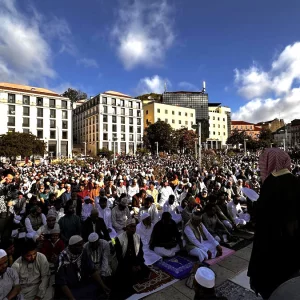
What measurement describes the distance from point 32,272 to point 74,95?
225ft

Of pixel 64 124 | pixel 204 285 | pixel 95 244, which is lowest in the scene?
pixel 95 244

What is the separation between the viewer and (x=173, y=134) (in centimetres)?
4659

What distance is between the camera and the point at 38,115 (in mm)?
45781

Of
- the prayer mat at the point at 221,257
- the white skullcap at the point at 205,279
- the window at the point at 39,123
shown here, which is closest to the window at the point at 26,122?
the window at the point at 39,123

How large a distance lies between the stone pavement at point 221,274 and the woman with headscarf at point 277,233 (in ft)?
5.09

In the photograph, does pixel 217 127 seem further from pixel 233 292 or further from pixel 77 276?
pixel 77 276

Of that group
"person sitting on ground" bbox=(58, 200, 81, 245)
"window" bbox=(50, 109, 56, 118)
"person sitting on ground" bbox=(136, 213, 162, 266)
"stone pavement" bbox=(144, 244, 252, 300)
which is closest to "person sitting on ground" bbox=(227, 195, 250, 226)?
"stone pavement" bbox=(144, 244, 252, 300)

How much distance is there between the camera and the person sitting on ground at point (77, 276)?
3.02 m

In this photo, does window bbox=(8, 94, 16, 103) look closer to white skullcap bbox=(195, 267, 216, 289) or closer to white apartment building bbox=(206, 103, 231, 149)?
white skullcap bbox=(195, 267, 216, 289)

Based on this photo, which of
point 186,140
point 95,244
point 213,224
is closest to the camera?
point 95,244

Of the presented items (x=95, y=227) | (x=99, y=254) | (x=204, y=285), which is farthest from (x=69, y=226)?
(x=204, y=285)

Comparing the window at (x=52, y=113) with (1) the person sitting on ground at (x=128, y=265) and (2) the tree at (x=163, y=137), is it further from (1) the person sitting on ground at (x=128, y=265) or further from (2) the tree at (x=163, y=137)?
(1) the person sitting on ground at (x=128, y=265)

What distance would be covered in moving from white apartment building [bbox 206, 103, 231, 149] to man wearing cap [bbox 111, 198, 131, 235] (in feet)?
216

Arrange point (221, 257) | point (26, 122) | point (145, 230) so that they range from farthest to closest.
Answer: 1. point (26, 122)
2. point (145, 230)
3. point (221, 257)
